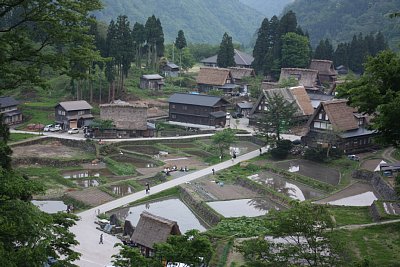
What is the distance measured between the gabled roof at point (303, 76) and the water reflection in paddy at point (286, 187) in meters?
24.3

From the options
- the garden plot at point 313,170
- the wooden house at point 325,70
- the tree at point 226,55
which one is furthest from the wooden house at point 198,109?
the wooden house at point 325,70

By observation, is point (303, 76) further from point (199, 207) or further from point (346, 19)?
point (346, 19)

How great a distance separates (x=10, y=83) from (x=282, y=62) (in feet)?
171

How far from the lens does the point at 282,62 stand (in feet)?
196

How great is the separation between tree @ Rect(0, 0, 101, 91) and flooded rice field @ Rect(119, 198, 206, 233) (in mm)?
16248

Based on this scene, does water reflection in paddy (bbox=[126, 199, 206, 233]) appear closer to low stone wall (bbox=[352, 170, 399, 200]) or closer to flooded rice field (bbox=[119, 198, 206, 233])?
flooded rice field (bbox=[119, 198, 206, 233])

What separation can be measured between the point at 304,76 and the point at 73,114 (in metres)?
24.3

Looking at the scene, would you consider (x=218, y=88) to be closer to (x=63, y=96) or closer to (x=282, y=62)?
(x=282, y=62)

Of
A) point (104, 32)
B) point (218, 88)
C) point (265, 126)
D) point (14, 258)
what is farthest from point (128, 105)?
point (14, 258)

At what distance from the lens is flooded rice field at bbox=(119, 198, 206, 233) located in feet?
85.7

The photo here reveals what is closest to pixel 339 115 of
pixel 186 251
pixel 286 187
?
pixel 286 187

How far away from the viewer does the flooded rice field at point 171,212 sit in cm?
2611

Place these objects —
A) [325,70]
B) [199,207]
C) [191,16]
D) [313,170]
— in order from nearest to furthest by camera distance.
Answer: [199,207] < [313,170] < [325,70] < [191,16]

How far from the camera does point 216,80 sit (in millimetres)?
57781
